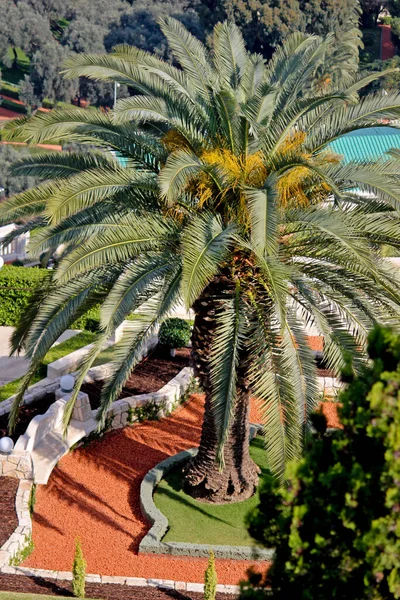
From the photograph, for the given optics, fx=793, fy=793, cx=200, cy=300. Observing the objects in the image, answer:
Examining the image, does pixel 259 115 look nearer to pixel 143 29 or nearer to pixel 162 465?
pixel 162 465

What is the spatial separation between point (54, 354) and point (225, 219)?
7938mm

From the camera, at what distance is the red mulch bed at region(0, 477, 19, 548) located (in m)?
10.4

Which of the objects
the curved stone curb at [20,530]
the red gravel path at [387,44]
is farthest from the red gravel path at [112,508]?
the red gravel path at [387,44]

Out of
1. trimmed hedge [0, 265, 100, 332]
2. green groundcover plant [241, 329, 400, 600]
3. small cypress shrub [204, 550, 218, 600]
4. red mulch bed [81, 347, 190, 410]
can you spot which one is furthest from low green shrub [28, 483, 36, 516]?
trimmed hedge [0, 265, 100, 332]

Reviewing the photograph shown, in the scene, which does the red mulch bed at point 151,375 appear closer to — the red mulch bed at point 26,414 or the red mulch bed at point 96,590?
the red mulch bed at point 26,414

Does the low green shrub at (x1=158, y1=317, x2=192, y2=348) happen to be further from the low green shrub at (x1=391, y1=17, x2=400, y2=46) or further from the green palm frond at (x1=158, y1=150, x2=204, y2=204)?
the low green shrub at (x1=391, y1=17, x2=400, y2=46)

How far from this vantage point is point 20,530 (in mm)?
10375

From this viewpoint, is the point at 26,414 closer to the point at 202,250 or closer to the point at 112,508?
the point at 112,508

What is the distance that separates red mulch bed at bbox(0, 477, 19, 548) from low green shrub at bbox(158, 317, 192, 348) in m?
5.54

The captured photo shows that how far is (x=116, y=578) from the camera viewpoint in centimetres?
973

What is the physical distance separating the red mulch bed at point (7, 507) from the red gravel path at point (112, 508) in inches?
15.4

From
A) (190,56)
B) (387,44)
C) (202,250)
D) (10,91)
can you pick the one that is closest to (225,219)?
(202,250)

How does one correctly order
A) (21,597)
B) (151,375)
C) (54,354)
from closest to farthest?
(21,597) < (151,375) < (54,354)

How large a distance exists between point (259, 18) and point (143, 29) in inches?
492
